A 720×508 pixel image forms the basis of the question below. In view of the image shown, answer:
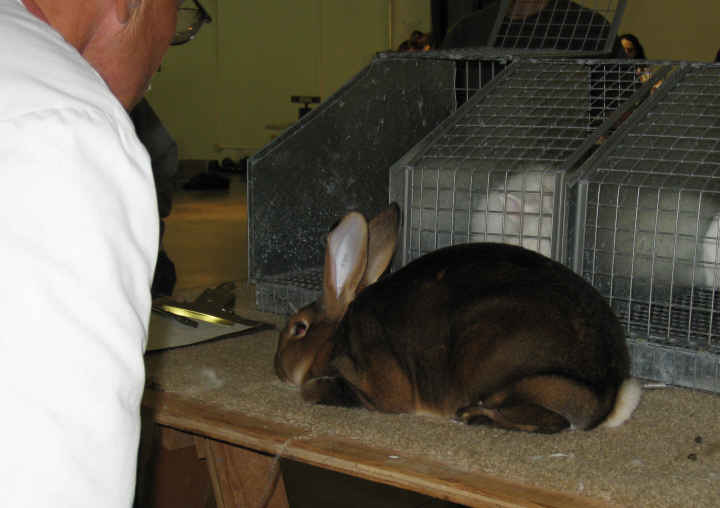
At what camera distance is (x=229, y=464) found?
1.32m

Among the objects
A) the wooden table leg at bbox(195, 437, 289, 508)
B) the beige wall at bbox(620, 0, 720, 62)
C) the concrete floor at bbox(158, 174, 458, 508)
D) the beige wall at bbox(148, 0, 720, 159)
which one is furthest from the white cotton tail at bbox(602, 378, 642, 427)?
the beige wall at bbox(148, 0, 720, 159)

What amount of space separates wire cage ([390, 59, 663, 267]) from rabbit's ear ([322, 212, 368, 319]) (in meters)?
0.18

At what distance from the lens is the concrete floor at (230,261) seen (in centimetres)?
211

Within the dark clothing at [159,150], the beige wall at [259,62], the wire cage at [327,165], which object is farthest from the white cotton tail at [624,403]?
the beige wall at [259,62]

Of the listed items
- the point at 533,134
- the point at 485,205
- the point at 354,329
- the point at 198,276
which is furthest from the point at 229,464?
the point at 198,276

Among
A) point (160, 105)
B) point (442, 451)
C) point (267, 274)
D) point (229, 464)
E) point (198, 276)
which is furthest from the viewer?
point (160, 105)

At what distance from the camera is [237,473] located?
1.33m

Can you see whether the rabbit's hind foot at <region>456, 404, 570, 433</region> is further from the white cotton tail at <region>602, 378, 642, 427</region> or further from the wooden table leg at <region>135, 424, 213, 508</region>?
the wooden table leg at <region>135, 424, 213, 508</region>

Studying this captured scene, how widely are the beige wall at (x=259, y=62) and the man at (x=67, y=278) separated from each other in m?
8.73

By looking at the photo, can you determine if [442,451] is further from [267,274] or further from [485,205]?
[267,274]

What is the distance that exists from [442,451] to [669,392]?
1.30ft

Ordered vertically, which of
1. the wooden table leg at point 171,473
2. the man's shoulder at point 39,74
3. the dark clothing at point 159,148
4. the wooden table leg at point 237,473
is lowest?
the wooden table leg at point 171,473

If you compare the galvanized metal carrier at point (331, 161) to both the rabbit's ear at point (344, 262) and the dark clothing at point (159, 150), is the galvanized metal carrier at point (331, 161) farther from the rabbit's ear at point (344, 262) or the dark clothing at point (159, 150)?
the dark clothing at point (159, 150)

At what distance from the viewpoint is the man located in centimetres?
40
